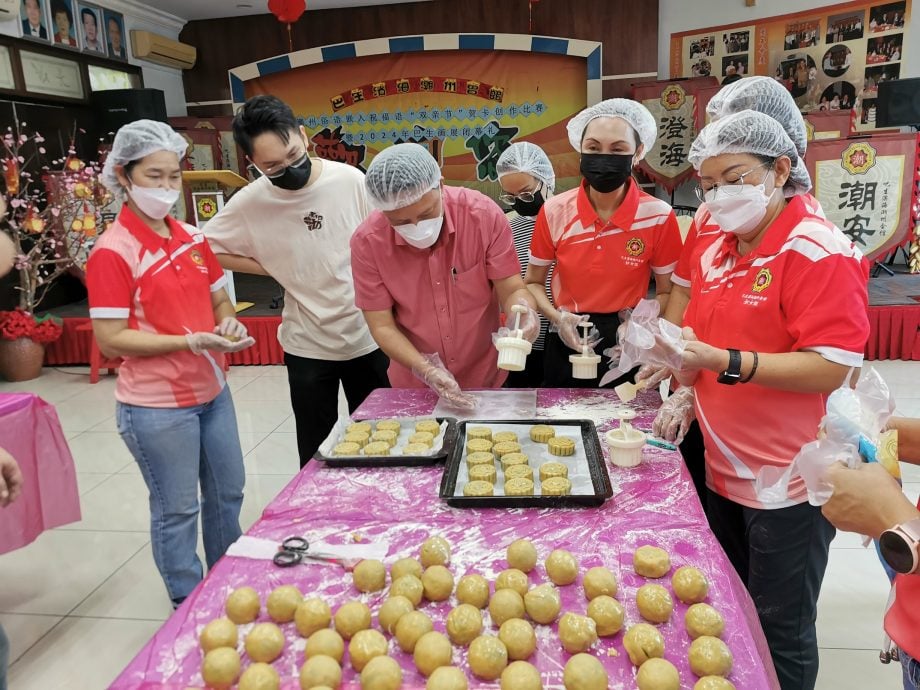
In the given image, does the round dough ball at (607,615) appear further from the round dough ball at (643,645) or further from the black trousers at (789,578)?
the black trousers at (789,578)

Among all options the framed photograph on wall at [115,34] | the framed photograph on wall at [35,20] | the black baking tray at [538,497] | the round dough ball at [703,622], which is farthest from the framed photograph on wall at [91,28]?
the round dough ball at [703,622]

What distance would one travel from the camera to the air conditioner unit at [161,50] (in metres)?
7.61

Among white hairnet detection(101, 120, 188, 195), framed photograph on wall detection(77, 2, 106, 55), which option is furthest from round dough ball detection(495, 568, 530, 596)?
framed photograph on wall detection(77, 2, 106, 55)

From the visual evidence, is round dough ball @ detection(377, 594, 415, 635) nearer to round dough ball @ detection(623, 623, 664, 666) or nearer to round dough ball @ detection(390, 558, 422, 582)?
round dough ball @ detection(390, 558, 422, 582)

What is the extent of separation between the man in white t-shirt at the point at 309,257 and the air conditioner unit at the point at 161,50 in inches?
257

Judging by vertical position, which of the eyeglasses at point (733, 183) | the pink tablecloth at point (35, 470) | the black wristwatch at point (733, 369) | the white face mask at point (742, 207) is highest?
the eyeglasses at point (733, 183)

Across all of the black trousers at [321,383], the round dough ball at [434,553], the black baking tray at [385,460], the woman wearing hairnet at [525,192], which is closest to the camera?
the round dough ball at [434,553]

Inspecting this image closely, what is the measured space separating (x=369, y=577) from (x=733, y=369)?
0.86m

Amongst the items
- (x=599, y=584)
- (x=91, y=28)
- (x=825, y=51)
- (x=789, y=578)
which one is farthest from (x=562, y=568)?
(x=91, y=28)

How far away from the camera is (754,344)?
148cm

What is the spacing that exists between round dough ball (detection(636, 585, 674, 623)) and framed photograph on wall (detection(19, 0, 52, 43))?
24.8ft

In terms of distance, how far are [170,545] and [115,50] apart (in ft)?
24.1

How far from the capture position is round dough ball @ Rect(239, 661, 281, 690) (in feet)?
3.16

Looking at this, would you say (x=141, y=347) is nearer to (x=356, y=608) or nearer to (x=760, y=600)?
(x=356, y=608)
